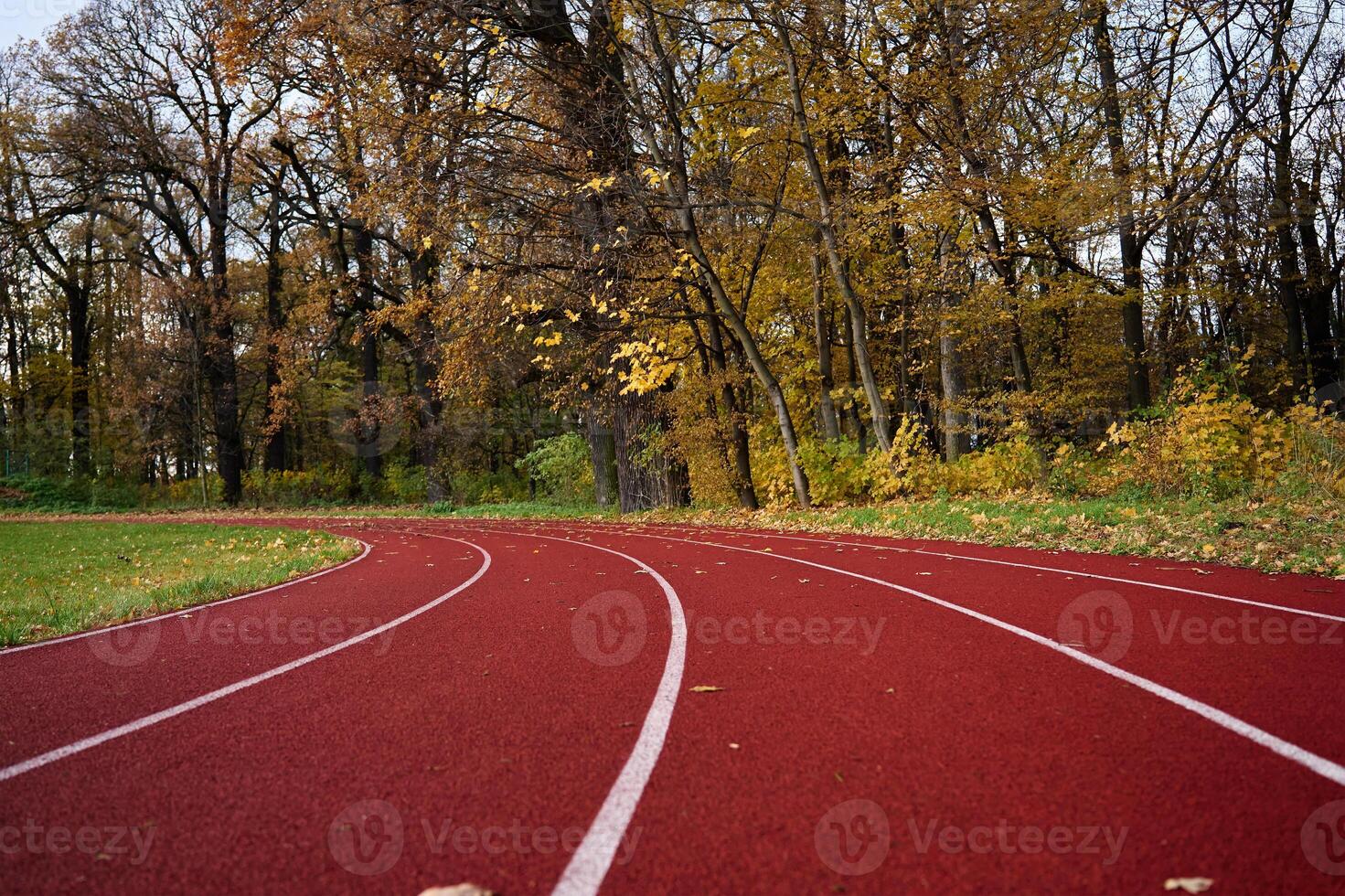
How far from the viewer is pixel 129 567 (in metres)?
12.2

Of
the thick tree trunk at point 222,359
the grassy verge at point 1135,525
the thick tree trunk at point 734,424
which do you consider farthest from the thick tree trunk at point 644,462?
the thick tree trunk at point 222,359

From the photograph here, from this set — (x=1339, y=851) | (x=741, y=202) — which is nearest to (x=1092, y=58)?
(x=741, y=202)

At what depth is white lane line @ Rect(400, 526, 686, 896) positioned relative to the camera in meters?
2.32

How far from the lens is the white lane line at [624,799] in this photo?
91.3 inches

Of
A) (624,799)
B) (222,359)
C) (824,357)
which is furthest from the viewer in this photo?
(222,359)

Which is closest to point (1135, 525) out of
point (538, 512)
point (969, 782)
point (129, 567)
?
point (969, 782)

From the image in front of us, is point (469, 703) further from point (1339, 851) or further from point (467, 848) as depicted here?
point (1339, 851)

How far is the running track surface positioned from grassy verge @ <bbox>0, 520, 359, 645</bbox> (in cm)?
130

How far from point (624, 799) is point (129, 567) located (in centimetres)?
1240

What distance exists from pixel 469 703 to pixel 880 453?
1339 cm

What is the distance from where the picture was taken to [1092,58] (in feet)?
54.5

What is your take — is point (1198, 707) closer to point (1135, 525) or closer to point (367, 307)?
point (1135, 525)

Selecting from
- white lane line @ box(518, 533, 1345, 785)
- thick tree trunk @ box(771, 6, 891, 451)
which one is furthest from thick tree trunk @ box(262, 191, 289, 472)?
white lane line @ box(518, 533, 1345, 785)

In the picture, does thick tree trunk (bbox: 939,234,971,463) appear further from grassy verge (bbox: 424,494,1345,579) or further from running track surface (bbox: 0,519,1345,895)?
running track surface (bbox: 0,519,1345,895)
